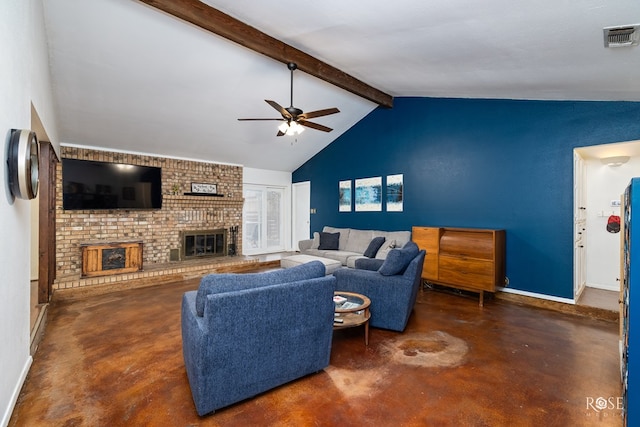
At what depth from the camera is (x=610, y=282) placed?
4.38 m

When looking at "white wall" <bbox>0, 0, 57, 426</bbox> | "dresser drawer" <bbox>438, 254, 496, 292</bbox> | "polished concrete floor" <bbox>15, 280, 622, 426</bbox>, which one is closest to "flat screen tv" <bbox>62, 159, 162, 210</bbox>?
"polished concrete floor" <bbox>15, 280, 622, 426</bbox>

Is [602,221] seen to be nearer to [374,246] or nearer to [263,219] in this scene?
Answer: [374,246]

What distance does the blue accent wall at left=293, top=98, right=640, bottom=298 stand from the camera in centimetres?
386

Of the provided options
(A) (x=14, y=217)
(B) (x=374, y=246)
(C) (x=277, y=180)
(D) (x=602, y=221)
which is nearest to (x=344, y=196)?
(B) (x=374, y=246)

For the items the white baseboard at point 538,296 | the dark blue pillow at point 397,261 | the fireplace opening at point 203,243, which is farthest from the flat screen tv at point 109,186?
the white baseboard at point 538,296

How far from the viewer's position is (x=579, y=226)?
4066mm

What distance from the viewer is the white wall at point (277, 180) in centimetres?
755

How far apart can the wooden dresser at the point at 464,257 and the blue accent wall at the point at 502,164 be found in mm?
400

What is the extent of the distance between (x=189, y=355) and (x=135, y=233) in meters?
4.76

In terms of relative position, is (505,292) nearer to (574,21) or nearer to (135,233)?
(574,21)

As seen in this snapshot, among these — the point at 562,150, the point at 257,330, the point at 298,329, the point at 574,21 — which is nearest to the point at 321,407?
the point at 298,329

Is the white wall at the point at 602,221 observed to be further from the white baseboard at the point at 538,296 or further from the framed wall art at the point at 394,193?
the framed wall art at the point at 394,193

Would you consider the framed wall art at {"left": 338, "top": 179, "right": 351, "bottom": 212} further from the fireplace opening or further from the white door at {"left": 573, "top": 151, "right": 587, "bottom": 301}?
the white door at {"left": 573, "top": 151, "right": 587, "bottom": 301}

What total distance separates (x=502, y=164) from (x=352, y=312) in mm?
3478
